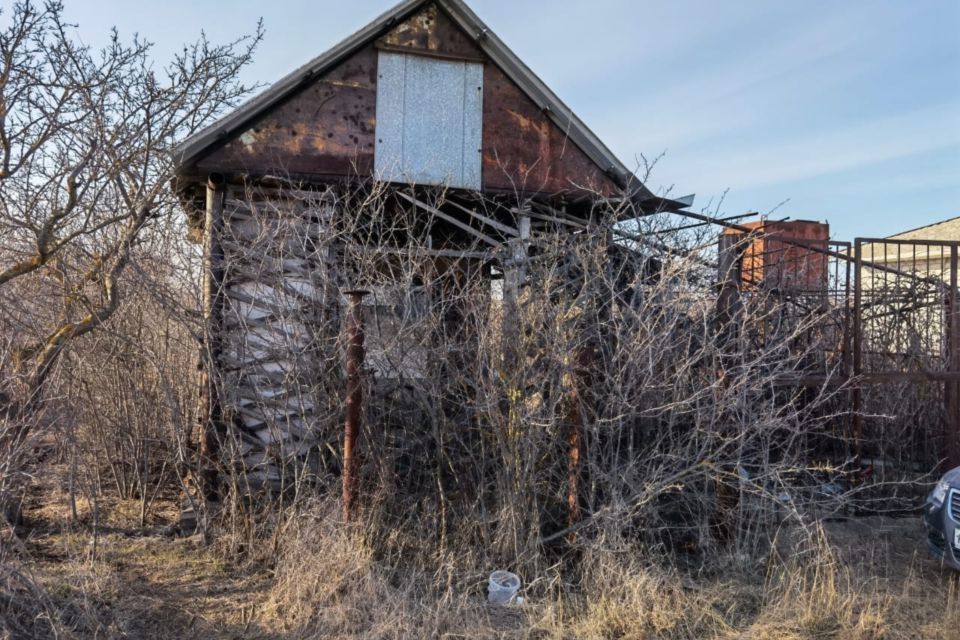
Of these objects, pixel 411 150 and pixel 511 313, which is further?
pixel 411 150

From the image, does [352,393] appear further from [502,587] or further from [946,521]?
[946,521]

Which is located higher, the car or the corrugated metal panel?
the corrugated metal panel

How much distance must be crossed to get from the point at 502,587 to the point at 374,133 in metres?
5.35

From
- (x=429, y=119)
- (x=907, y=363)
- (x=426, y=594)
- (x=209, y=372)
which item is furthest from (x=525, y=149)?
(x=426, y=594)

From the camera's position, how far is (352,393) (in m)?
5.05

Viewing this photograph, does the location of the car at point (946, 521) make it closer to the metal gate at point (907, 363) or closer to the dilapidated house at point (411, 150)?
the metal gate at point (907, 363)

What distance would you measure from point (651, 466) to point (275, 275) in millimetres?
3323

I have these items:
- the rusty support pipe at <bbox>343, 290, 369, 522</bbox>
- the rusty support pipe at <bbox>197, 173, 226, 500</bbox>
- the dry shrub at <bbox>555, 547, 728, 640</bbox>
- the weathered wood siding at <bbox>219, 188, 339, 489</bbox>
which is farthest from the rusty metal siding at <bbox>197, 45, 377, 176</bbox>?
the dry shrub at <bbox>555, 547, 728, 640</bbox>

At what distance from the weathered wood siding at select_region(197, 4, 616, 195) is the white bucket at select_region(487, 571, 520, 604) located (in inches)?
164

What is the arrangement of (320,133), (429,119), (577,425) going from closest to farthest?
(577,425)
(320,133)
(429,119)

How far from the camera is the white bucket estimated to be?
188 inches

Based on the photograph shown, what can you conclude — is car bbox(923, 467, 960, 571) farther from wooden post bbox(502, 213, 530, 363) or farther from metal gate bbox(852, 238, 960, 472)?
wooden post bbox(502, 213, 530, 363)

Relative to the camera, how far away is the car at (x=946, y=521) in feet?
17.8

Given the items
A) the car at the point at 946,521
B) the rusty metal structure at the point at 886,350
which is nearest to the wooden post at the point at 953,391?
the rusty metal structure at the point at 886,350
